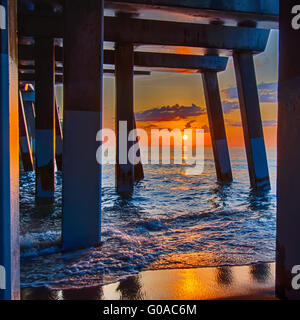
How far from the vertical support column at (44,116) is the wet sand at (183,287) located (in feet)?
18.8

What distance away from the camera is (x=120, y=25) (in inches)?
321

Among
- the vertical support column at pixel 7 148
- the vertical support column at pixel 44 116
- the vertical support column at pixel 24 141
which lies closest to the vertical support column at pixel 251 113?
the vertical support column at pixel 44 116

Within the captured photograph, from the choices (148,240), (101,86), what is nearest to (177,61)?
(101,86)

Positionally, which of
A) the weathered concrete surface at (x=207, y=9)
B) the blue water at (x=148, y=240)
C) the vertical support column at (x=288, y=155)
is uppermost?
the weathered concrete surface at (x=207, y=9)

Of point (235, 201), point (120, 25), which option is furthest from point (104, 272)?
point (120, 25)

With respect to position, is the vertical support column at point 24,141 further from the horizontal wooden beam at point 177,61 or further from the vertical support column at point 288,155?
the vertical support column at point 288,155

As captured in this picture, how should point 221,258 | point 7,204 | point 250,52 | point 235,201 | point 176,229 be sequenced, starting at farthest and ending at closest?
point 250,52 → point 235,201 → point 176,229 → point 221,258 → point 7,204

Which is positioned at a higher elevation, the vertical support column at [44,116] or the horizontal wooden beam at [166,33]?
the horizontal wooden beam at [166,33]

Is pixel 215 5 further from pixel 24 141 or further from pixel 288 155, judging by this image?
pixel 24 141

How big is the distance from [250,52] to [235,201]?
522 cm

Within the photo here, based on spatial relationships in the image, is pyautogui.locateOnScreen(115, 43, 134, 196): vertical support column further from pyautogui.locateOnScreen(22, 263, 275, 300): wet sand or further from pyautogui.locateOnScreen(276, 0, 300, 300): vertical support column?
pyautogui.locateOnScreen(276, 0, 300, 300): vertical support column

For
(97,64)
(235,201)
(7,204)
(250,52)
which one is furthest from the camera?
(250,52)

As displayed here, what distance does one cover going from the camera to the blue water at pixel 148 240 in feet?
10.5

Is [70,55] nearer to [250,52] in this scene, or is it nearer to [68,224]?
[68,224]
